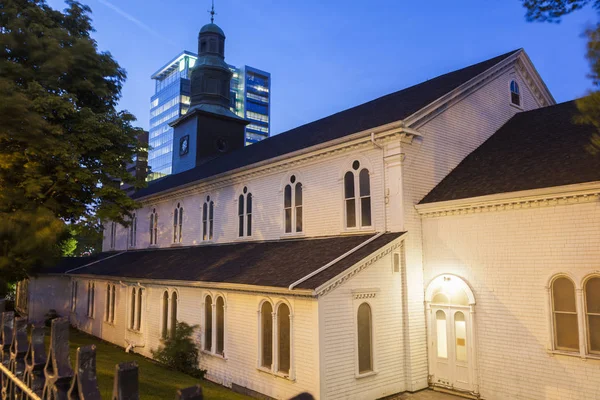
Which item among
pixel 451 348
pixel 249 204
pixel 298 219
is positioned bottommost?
pixel 451 348

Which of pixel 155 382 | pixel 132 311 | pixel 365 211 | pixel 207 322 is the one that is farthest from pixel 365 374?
pixel 132 311

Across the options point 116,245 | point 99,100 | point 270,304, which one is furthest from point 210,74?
point 270,304

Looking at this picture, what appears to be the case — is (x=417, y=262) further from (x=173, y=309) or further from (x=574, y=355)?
(x=173, y=309)

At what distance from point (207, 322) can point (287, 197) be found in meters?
5.94

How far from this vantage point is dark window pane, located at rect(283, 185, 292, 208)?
61.8 ft

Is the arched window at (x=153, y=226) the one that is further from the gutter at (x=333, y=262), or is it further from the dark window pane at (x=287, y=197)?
the gutter at (x=333, y=262)

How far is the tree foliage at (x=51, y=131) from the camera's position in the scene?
14.8 meters

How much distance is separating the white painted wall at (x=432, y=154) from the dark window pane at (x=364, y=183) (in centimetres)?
146

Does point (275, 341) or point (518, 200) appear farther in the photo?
point (275, 341)

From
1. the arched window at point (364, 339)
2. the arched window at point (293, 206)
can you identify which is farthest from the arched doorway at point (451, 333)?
the arched window at point (293, 206)

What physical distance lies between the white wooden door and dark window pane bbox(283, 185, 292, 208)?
23.9ft

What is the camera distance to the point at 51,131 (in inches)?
598

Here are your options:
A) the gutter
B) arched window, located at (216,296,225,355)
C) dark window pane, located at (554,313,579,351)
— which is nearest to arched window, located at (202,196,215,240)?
arched window, located at (216,296,225,355)

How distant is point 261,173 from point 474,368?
11.6 m
